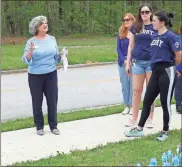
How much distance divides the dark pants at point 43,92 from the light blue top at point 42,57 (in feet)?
0.29

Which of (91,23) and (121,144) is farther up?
(121,144)

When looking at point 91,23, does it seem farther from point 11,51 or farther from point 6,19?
point 11,51

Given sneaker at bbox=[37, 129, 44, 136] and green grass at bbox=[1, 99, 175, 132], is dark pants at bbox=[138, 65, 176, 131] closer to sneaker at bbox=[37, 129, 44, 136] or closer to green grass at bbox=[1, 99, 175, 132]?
sneaker at bbox=[37, 129, 44, 136]

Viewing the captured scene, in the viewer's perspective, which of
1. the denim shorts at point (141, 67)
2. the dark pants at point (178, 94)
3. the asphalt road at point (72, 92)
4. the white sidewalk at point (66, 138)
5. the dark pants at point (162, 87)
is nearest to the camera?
the white sidewalk at point (66, 138)

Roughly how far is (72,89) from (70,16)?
887 inches

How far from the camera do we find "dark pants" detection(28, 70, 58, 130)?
678 centimetres

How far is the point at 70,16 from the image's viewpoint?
34.3 metres

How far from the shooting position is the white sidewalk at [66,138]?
5.89 metres

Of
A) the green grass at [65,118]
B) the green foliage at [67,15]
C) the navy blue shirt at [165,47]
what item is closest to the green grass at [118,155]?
the navy blue shirt at [165,47]

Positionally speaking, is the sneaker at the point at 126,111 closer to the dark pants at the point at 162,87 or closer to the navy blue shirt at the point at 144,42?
the navy blue shirt at the point at 144,42

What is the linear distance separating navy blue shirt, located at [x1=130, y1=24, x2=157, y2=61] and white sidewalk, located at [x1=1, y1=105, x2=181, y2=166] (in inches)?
44.6

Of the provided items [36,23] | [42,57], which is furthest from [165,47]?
[36,23]

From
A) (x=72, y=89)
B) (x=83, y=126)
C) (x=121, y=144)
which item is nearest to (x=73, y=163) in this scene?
(x=121, y=144)

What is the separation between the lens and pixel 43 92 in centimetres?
702
